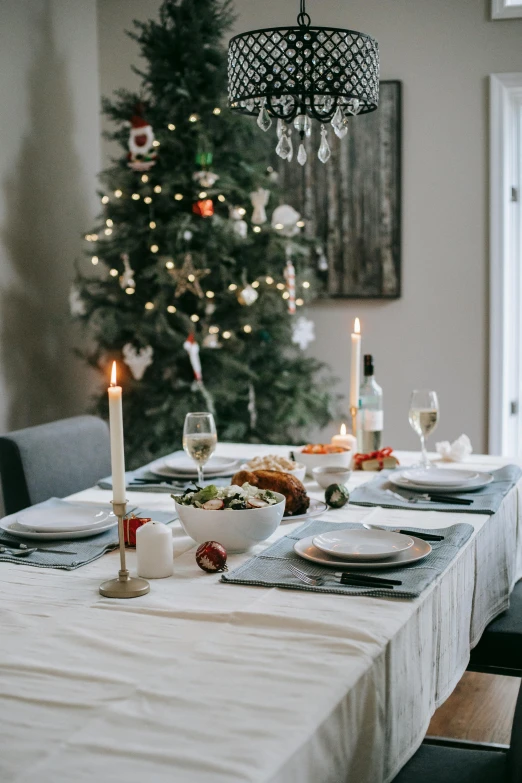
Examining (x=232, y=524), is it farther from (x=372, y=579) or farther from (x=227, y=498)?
(x=372, y=579)

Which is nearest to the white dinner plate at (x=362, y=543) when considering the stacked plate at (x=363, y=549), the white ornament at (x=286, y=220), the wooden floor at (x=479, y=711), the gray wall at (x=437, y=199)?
the stacked plate at (x=363, y=549)

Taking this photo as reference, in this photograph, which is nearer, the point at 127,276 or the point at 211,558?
the point at 211,558

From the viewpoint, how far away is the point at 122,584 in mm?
1434

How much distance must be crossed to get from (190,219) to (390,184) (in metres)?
1.00

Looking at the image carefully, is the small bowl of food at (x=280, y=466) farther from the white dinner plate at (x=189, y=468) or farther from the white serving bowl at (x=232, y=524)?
the white serving bowl at (x=232, y=524)

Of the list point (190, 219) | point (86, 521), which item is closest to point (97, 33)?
point (190, 219)

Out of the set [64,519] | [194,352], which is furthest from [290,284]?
[64,519]

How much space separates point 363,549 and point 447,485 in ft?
1.88

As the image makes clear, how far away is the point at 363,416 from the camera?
8.07ft

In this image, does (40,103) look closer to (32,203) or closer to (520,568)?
(32,203)

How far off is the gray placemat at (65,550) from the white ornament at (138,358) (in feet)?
6.73

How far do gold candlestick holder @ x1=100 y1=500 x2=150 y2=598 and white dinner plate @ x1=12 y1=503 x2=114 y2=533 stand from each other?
12.3 inches

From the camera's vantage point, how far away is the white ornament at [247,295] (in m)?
3.77

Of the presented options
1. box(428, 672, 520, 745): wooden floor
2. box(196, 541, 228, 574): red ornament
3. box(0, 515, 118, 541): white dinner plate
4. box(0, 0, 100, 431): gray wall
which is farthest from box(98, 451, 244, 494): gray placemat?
box(0, 0, 100, 431): gray wall
